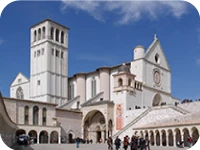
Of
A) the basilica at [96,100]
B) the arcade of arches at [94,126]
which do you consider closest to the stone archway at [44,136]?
the basilica at [96,100]

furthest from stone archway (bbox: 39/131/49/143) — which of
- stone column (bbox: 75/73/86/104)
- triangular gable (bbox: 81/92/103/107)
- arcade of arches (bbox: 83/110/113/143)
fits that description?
stone column (bbox: 75/73/86/104)

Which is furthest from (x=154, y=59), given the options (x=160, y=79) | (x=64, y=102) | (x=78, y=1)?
(x=78, y=1)

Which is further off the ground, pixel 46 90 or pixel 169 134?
pixel 46 90

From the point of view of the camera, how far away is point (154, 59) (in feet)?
140

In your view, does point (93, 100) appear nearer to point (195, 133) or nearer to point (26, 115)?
point (26, 115)

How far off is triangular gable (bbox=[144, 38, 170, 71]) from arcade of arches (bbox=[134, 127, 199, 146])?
11663 millimetres

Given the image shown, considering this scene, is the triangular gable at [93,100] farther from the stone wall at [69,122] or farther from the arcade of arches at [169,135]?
the arcade of arches at [169,135]

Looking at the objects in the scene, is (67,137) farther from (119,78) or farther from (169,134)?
(169,134)

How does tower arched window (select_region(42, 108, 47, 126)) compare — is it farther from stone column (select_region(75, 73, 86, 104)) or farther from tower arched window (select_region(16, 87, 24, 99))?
tower arched window (select_region(16, 87, 24, 99))

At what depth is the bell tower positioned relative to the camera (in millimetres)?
45500

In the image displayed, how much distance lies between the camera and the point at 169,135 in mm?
30438

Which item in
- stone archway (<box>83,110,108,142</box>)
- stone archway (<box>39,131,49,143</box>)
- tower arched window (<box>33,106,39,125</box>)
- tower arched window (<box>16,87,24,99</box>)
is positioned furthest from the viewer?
tower arched window (<box>16,87,24,99</box>)

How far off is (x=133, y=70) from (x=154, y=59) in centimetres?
328

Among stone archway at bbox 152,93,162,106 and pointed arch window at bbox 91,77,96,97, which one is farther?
pointed arch window at bbox 91,77,96,97
